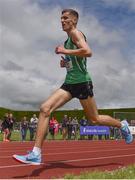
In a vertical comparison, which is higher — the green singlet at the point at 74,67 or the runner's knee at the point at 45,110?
the green singlet at the point at 74,67

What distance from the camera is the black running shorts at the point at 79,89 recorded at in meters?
7.46

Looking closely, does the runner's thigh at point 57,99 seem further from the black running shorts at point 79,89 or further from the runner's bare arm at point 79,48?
the runner's bare arm at point 79,48

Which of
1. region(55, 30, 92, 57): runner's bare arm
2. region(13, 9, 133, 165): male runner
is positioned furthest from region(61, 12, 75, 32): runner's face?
region(55, 30, 92, 57): runner's bare arm

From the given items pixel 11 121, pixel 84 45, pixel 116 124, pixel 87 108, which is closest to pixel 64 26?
pixel 84 45

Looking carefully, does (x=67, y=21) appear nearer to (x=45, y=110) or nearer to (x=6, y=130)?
(x=45, y=110)

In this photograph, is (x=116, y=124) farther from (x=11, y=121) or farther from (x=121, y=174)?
(x=11, y=121)

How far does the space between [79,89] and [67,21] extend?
1.00m

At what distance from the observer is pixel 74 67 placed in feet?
24.4

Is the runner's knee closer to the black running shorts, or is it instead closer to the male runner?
the male runner

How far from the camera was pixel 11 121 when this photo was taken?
26500 millimetres

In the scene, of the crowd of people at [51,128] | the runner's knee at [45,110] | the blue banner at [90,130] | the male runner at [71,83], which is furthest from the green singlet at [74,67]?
the blue banner at [90,130]

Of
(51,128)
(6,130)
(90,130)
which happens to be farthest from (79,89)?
(90,130)

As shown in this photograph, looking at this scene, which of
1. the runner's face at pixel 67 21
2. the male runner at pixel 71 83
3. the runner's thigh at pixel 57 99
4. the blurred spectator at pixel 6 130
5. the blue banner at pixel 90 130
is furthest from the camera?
the blue banner at pixel 90 130

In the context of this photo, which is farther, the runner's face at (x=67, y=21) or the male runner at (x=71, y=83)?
the runner's face at (x=67, y=21)
